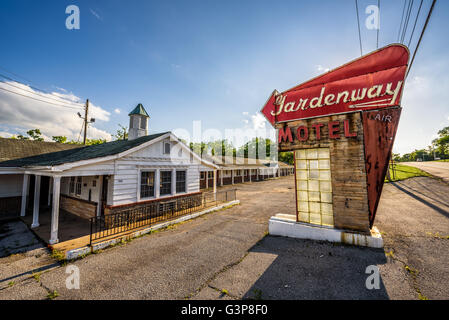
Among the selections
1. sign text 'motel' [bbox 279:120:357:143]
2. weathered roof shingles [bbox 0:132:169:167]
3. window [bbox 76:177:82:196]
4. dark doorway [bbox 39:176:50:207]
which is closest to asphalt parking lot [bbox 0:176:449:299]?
sign text 'motel' [bbox 279:120:357:143]

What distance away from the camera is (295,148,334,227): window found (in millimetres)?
7070

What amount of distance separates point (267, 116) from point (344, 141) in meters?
3.23

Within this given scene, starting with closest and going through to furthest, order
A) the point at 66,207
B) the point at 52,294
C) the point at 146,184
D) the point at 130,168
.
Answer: the point at 52,294 → the point at 130,168 → the point at 146,184 → the point at 66,207

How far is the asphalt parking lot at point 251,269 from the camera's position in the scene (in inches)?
165

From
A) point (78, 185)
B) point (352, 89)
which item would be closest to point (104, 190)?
point (78, 185)

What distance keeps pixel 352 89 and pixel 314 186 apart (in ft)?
12.5

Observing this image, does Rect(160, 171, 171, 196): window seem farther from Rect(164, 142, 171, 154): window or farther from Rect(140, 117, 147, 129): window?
Rect(140, 117, 147, 129): window

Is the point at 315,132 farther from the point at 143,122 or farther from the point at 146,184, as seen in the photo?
the point at 143,122

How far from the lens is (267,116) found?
8.33 m

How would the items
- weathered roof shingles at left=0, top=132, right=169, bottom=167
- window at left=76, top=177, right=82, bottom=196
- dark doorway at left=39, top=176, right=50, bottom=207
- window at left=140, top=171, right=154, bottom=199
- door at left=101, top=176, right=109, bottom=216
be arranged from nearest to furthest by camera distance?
weathered roof shingles at left=0, top=132, right=169, bottom=167 → door at left=101, top=176, right=109, bottom=216 → window at left=140, top=171, right=154, bottom=199 → window at left=76, top=177, right=82, bottom=196 → dark doorway at left=39, top=176, right=50, bottom=207

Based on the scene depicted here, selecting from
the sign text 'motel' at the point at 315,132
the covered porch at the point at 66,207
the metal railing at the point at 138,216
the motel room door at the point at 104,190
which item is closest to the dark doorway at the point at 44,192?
the covered porch at the point at 66,207

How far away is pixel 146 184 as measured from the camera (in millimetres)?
10195

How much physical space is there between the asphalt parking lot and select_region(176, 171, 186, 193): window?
13.5 ft
